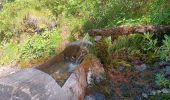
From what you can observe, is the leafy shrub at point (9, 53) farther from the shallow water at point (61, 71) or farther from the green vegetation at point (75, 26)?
the shallow water at point (61, 71)

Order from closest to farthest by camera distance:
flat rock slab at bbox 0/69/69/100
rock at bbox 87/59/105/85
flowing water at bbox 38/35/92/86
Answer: flat rock slab at bbox 0/69/69/100 < flowing water at bbox 38/35/92/86 < rock at bbox 87/59/105/85

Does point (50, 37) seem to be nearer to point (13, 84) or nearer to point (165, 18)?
point (165, 18)

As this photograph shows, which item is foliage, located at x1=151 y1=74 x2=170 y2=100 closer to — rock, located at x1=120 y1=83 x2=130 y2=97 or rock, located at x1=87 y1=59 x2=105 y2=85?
rock, located at x1=120 y1=83 x2=130 y2=97

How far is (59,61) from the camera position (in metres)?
5.82

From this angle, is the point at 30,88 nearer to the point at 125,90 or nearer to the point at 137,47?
the point at 125,90

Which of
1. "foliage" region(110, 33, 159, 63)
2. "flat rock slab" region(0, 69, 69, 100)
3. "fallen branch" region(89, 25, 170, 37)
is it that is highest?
"fallen branch" region(89, 25, 170, 37)

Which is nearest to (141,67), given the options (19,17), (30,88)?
(30,88)

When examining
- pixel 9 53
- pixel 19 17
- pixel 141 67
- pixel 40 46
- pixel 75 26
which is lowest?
pixel 9 53

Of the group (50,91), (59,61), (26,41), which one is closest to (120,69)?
(59,61)

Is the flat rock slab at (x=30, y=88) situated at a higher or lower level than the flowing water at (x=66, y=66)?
higher

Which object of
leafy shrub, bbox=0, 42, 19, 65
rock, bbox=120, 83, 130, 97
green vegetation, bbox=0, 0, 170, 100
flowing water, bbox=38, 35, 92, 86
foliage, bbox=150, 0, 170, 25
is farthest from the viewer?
leafy shrub, bbox=0, 42, 19, 65

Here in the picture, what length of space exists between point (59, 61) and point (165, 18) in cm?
202

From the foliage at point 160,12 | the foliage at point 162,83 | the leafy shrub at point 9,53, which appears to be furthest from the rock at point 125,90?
the leafy shrub at point 9,53

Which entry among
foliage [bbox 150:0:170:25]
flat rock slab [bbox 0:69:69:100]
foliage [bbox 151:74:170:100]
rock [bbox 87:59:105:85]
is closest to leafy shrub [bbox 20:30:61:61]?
foliage [bbox 150:0:170:25]
